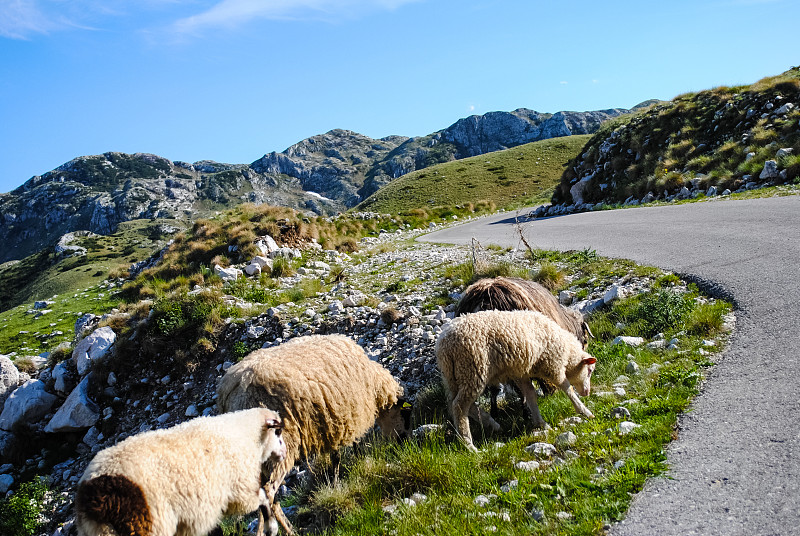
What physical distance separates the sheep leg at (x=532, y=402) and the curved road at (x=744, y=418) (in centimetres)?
155

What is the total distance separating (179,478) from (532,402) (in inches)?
160

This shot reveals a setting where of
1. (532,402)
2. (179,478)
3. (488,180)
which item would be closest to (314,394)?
(179,478)

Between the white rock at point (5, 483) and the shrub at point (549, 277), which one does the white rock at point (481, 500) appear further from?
the white rock at point (5, 483)

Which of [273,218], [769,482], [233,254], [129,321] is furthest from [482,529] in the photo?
[273,218]

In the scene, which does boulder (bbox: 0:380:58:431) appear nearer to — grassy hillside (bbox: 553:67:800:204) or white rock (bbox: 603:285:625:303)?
white rock (bbox: 603:285:625:303)

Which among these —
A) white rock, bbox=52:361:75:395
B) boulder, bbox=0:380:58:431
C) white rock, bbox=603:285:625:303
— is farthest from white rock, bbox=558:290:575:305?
boulder, bbox=0:380:58:431

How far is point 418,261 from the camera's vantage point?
17141mm

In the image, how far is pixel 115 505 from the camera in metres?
3.72

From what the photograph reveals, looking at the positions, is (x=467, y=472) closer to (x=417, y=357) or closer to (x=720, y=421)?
(x=720, y=421)

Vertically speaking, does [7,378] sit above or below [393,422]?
above

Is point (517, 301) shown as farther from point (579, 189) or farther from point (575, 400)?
point (579, 189)

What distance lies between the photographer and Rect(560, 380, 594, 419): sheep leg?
5559 millimetres

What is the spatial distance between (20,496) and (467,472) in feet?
30.2

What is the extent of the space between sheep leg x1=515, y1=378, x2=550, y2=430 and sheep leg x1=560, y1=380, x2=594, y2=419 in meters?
0.41
